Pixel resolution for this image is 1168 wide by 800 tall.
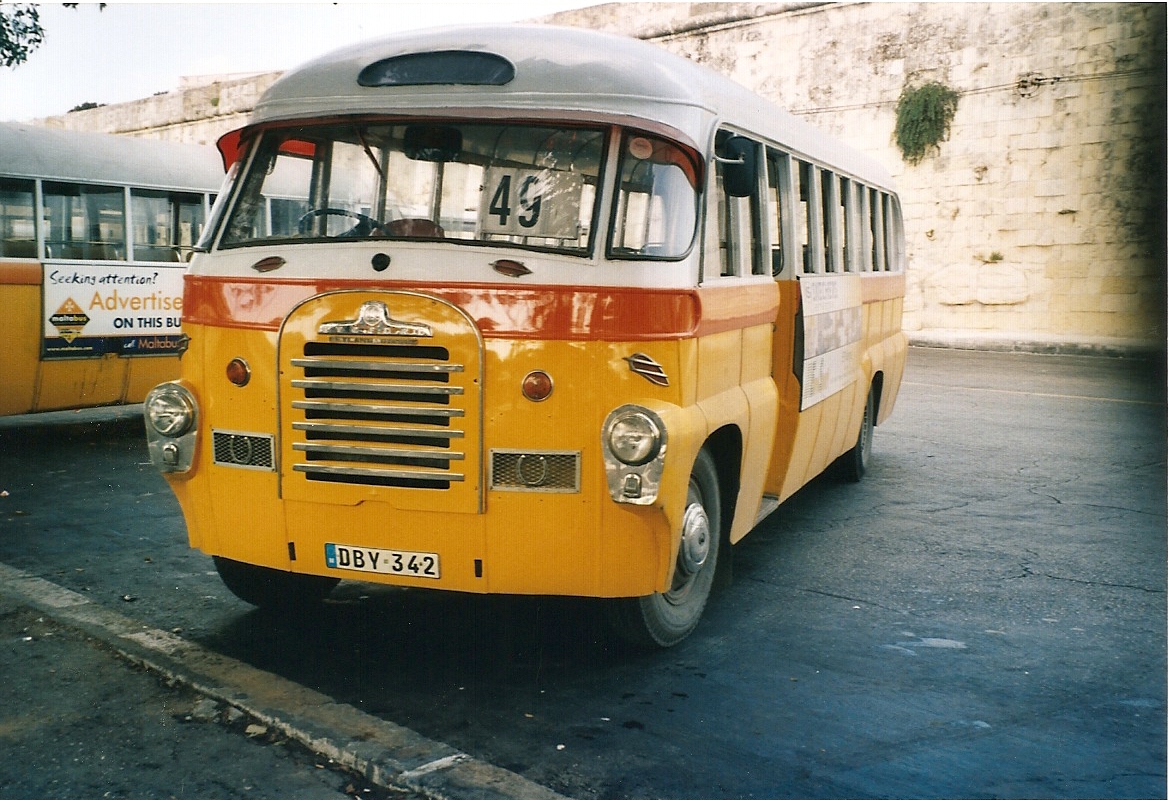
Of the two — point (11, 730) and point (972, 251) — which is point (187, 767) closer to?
point (11, 730)

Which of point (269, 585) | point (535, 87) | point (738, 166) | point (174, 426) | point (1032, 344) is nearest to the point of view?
point (535, 87)

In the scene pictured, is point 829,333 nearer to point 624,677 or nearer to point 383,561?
point 624,677

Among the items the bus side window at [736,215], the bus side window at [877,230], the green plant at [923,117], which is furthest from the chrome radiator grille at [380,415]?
the green plant at [923,117]

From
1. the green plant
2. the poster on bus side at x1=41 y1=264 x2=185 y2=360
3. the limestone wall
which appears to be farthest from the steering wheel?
the green plant

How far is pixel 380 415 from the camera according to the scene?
449 centimetres

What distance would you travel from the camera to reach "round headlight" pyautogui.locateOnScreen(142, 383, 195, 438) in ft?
15.6

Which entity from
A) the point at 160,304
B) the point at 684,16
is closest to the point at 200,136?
the point at 684,16

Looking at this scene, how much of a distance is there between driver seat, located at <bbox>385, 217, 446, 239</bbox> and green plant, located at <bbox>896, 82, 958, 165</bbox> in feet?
61.0

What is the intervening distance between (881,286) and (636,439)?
525 centimetres

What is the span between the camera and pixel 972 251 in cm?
2147

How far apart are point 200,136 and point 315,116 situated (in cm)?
3111

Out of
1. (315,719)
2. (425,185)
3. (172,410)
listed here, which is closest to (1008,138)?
(425,185)

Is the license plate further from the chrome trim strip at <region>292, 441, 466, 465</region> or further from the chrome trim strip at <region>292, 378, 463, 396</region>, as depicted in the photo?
the chrome trim strip at <region>292, 378, 463, 396</region>

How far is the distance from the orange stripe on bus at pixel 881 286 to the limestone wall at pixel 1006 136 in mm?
10448
